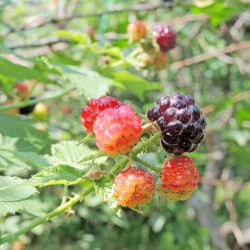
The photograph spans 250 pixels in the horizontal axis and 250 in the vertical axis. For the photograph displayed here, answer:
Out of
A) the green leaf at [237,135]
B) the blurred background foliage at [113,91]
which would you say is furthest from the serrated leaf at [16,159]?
the green leaf at [237,135]

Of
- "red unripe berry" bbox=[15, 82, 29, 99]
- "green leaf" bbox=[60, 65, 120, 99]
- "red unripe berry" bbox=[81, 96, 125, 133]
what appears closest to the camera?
"red unripe berry" bbox=[81, 96, 125, 133]

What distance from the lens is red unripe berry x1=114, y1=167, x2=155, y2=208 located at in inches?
31.7

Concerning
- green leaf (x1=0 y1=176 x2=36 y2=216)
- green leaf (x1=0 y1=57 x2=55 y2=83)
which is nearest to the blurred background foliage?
green leaf (x1=0 y1=57 x2=55 y2=83)

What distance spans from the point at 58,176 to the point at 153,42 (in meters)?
1.15

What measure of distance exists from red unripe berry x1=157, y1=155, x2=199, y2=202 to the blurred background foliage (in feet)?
0.57

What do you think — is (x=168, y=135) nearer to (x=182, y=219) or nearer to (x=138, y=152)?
(x=138, y=152)

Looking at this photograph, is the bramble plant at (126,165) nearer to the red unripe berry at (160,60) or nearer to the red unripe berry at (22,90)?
the red unripe berry at (160,60)

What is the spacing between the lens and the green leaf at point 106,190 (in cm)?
84

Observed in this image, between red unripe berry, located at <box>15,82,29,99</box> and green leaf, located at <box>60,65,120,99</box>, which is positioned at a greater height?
green leaf, located at <box>60,65,120,99</box>

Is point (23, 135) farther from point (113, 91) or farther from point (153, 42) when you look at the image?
point (113, 91)

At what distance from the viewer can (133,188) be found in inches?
31.4

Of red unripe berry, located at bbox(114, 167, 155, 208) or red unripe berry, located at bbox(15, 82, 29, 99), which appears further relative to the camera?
red unripe berry, located at bbox(15, 82, 29, 99)

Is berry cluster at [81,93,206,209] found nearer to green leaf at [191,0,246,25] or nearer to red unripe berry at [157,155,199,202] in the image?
red unripe berry at [157,155,199,202]

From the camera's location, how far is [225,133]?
295 cm
